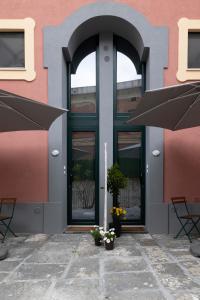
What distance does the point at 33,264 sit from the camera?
4359mm

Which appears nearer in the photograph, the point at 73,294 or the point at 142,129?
the point at 73,294

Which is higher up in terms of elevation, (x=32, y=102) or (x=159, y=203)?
(x=32, y=102)

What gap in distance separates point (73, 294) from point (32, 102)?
276 cm

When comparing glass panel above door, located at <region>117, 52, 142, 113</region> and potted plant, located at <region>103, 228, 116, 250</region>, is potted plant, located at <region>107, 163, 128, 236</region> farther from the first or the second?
glass panel above door, located at <region>117, 52, 142, 113</region>

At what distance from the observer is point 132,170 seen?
6.81 metres

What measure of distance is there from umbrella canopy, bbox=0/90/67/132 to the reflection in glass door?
2275 millimetres

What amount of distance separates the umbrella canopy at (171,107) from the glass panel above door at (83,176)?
1875mm

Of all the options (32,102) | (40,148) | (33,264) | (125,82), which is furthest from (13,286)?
(125,82)

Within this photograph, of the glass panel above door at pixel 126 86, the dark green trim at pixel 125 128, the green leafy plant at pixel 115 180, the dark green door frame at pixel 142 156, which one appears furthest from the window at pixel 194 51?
the green leafy plant at pixel 115 180

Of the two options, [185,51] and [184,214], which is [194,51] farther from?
[184,214]

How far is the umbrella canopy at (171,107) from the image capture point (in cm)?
416

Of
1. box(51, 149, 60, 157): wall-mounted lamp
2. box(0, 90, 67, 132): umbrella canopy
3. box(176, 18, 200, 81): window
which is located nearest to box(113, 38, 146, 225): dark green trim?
box(176, 18, 200, 81): window

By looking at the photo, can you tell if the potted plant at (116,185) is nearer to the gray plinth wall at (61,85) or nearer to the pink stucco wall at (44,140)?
the gray plinth wall at (61,85)

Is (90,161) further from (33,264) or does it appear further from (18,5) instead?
(18,5)
